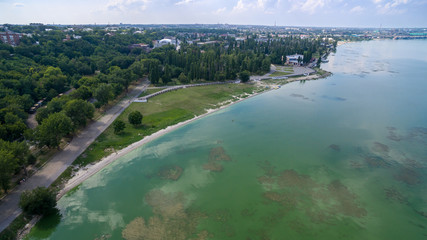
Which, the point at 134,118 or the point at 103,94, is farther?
the point at 103,94

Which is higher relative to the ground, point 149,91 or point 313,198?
point 149,91

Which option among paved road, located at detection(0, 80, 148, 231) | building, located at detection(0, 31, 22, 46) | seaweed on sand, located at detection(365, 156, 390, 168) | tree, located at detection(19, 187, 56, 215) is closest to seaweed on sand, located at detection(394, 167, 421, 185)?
seaweed on sand, located at detection(365, 156, 390, 168)

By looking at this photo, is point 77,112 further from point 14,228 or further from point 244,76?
point 244,76

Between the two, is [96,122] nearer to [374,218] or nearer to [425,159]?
[374,218]

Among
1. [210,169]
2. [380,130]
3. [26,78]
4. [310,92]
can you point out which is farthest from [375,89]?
[26,78]

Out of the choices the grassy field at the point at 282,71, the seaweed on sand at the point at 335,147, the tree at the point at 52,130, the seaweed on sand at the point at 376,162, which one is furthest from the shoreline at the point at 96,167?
the grassy field at the point at 282,71

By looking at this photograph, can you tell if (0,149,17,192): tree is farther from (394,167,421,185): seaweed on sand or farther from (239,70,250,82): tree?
(239,70,250,82): tree

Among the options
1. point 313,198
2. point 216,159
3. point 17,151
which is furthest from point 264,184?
point 17,151
